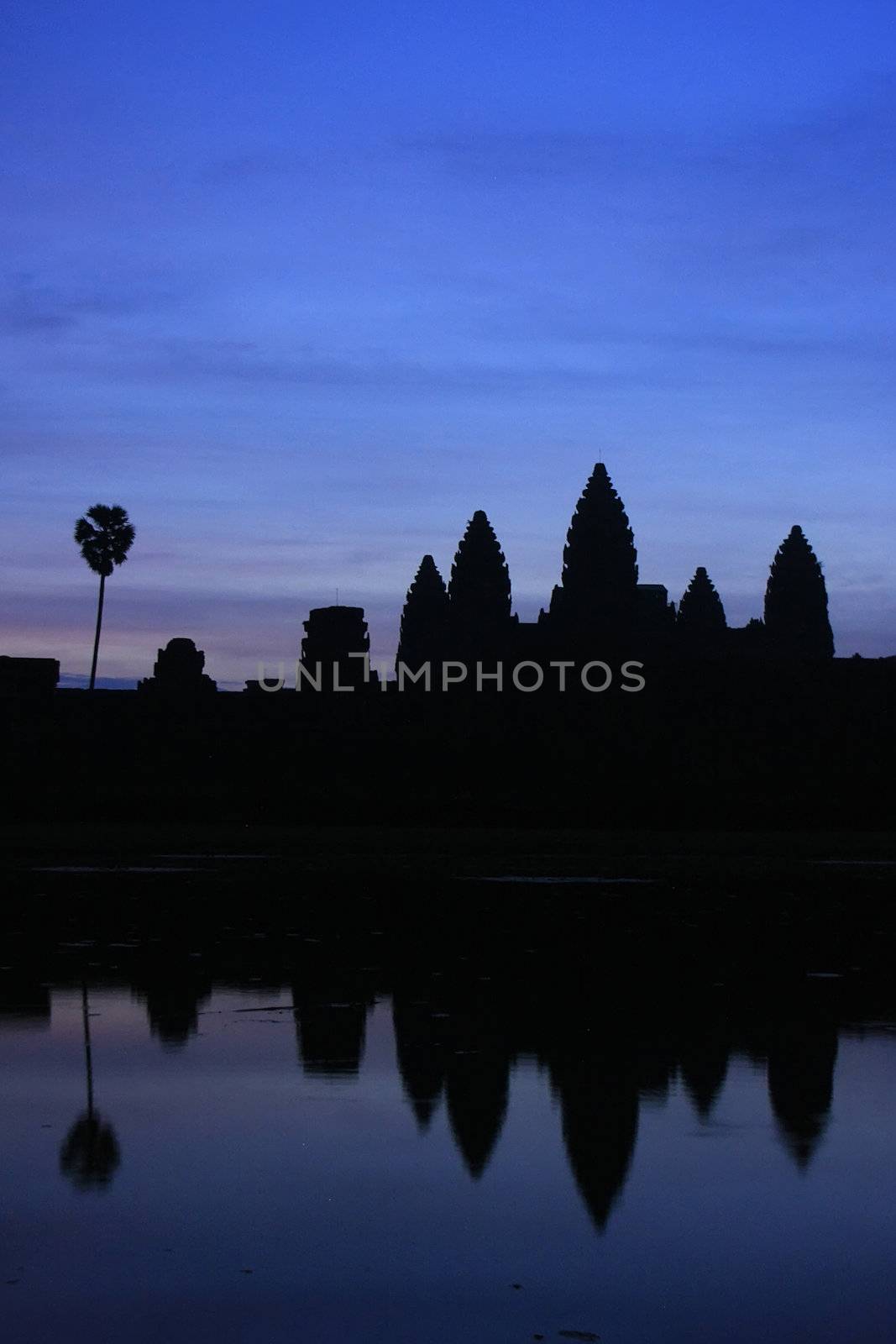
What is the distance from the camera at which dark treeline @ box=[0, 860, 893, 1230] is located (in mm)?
8172

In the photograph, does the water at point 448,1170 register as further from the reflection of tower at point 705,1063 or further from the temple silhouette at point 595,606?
the temple silhouette at point 595,606

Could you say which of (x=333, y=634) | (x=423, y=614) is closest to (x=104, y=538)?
(x=333, y=634)

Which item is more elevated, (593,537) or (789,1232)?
(593,537)

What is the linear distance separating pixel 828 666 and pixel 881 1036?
59177 mm

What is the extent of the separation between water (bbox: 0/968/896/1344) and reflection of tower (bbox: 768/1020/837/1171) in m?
0.02

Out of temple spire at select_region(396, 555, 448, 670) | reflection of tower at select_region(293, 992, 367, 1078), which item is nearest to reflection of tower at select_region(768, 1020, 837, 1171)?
reflection of tower at select_region(293, 992, 367, 1078)

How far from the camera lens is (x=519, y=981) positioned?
491 inches

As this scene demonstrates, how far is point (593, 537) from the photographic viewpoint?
16750 centimetres

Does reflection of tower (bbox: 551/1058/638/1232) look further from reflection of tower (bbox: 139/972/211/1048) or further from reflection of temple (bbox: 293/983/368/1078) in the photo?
reflection of tower (bbox: 139/972/211/1048)

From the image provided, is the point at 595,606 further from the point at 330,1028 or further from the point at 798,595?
the point at 330,1028

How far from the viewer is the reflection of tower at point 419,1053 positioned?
8184 millimetres

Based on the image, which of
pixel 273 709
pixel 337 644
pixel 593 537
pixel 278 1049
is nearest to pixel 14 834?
pixel 273 709

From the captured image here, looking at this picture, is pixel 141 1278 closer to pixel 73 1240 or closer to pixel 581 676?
A: pixel 73 1240

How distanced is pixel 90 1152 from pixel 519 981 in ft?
19.4
